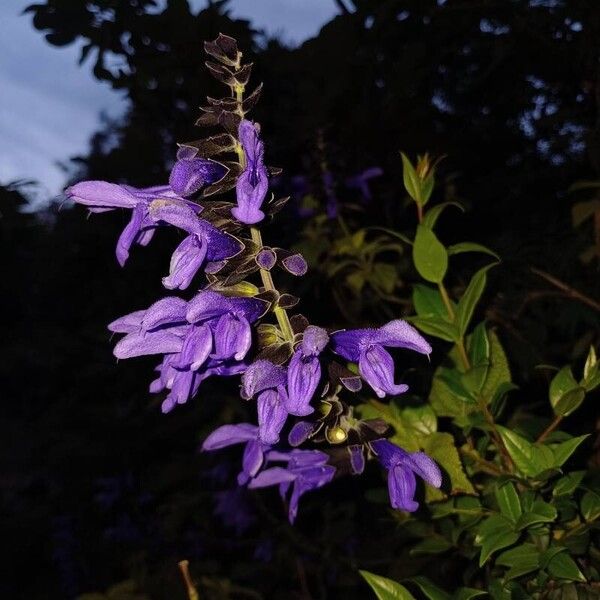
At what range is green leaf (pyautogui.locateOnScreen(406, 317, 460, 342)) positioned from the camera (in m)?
0.89

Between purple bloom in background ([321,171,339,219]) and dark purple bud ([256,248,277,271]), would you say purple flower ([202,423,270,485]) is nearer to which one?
dark purple bud ([256,248,277,271])

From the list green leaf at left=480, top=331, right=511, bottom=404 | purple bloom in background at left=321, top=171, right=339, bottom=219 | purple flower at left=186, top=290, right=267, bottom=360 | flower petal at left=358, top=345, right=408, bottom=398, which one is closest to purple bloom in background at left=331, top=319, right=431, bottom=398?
flower petal at left=358, top=345, right=408, bottom=398

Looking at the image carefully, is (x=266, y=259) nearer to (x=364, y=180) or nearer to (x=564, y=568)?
(x=564, y=568)

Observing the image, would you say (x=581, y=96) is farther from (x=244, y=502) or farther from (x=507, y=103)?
(x=244, y=502)

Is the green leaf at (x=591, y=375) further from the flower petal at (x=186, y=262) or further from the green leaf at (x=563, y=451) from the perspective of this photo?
the flower petal at (x=186, y=262)

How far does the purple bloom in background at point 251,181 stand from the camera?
69 cm

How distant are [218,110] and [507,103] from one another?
1.86 m

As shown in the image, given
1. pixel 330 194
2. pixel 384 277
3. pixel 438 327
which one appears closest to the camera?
pixel 438 327

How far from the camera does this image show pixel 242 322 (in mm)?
→ 732

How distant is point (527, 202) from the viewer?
7.66ft

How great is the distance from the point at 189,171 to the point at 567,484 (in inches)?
20.7

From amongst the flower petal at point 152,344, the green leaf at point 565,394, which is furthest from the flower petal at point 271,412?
the green leaf at point 565,394

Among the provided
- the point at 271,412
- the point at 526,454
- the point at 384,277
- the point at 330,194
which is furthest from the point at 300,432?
the point at 330,194

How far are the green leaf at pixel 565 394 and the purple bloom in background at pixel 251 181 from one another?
1.30 ft
